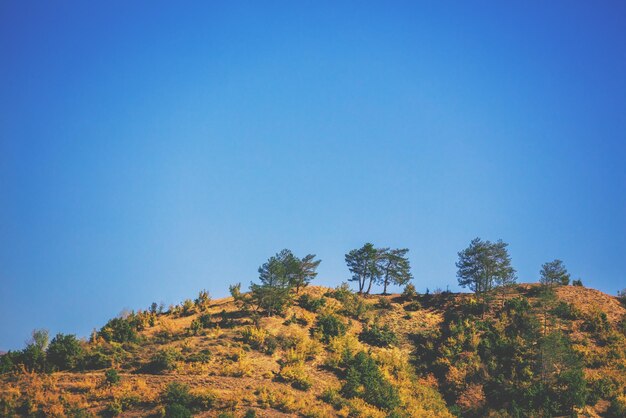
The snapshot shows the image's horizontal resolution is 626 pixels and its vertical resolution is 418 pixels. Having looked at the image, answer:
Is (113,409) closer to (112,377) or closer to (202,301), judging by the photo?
(112,377)

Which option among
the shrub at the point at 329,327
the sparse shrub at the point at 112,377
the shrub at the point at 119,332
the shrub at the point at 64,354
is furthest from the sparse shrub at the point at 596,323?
the shrub at the point at 64,354

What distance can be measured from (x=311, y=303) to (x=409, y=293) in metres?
17.3

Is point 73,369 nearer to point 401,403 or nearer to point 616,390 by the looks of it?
point 401,403

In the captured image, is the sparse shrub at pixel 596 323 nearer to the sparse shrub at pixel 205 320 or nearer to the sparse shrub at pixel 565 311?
the sparse shrub at pixel 565 311

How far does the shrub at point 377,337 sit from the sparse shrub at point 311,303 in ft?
22.1

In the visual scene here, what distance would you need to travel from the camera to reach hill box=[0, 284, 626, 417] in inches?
1542

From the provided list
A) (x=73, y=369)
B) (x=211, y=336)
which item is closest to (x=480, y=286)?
(x=211, y=336)

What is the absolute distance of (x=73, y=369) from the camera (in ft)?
145

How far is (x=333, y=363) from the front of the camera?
48.2 metres

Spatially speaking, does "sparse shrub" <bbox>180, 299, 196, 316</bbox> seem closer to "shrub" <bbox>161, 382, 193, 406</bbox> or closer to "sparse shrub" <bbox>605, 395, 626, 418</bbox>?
"shrub" <bbox>161, 382, 193, 406</bbox>

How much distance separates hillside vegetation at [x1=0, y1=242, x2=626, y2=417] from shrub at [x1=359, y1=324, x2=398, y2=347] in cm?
14

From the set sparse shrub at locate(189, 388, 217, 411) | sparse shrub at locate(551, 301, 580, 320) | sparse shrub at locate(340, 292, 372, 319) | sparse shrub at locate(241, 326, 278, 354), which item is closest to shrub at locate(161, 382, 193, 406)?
sparse shrub at locate(189, 388, 217, 411)

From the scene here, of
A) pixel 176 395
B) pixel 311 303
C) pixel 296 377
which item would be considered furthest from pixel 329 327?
pixel 176 395

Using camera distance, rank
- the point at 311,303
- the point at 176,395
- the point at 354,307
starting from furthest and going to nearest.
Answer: the point at 354,307 → the point at 311,303 → the point at 176,395
